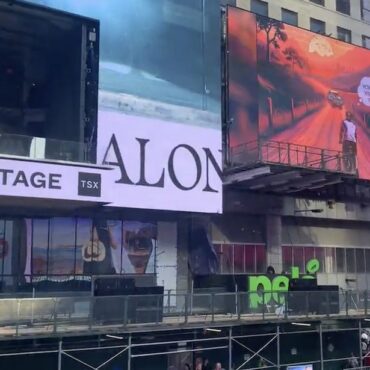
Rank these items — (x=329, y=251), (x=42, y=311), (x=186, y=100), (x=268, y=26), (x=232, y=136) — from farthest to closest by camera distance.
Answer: (x=329, y=251) < (x=268, y=26) < (x=232, y=136) < (x=186, y=100) < (x=42, y=311)

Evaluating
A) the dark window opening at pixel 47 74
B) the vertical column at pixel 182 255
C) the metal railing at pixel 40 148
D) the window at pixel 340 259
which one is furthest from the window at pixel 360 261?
the metal railing at pixel 40 148

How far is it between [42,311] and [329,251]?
24.0 m

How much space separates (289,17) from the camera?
37469mm

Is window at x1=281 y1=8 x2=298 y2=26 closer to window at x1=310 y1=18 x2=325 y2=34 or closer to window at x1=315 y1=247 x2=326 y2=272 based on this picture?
window at x1=310 y1=18 x2=325 y2=34

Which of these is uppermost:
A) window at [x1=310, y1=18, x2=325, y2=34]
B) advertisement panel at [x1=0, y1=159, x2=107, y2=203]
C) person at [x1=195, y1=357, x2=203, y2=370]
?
window at [x1=310, y1=18, x2=325, y2=34]

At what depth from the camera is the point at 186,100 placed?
28.2 metres

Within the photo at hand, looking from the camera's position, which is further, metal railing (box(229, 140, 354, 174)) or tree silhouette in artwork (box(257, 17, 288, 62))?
tree silhouette in artwork (box(257, 17, 288, 62))

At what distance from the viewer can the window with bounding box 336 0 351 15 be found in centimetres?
4094

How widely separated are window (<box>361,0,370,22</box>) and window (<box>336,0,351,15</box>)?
1566 millimetres

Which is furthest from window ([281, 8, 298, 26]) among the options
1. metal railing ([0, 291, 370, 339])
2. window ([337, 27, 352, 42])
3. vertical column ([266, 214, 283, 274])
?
metal railing ([0, 291, 370, 339])

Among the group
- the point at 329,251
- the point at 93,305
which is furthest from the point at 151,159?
the point at 329,251

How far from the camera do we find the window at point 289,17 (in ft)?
A: 122

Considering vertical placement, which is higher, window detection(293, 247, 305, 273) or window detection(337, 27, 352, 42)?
window detection(337, 27, 352, 42)

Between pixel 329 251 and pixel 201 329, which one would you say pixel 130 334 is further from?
pixel 329 251
